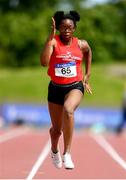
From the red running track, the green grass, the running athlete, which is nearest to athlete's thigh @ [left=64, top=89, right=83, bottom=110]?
the running athlete

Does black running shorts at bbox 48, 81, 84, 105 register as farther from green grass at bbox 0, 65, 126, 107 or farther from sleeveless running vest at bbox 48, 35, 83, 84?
green grass at bbox 0, 65, 126, 107

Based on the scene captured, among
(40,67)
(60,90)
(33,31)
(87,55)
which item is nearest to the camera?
(60,90)

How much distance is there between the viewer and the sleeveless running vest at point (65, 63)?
330 inches

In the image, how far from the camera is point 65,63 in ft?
27.6

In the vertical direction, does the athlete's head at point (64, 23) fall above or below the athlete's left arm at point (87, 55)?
above

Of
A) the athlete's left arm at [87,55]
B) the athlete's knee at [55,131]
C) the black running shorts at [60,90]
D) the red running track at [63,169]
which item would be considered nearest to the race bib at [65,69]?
the black running shorts at [60,90]

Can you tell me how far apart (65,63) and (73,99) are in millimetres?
412

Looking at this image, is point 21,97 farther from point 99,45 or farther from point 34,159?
point 34,159

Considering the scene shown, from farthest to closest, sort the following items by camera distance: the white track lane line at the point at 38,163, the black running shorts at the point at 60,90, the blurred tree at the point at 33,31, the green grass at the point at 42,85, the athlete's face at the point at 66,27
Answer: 1. the blurred tree at the point at 33,31
2. the green grass at the point at 42,85
3. the white track lane line at the point at 38,163
4. the black running shorts at the point at 60,90
5. the athlete's face at the point at 66,27

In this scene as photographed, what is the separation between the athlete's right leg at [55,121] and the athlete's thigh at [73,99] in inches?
8.0

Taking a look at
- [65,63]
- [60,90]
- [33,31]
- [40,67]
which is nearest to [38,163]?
[60,90]

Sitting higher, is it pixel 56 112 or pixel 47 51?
pixel 47 51

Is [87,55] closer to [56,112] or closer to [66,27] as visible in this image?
[66,27]

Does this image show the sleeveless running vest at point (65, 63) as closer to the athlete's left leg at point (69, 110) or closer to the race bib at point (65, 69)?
the race bib at point (65, 69)
